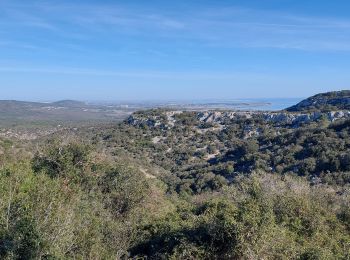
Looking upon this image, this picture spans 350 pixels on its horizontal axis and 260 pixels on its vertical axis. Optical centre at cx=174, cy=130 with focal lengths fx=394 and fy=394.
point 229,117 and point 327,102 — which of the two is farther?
point 327,102

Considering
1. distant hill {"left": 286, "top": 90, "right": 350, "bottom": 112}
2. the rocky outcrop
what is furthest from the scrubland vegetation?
distant hill {"left": 286, "top": 90, "right": 350, "bottom": 112}

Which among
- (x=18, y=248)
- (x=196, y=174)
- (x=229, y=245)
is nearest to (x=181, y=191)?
(x=196, y=174)

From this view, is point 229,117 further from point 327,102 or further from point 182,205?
point 182,205

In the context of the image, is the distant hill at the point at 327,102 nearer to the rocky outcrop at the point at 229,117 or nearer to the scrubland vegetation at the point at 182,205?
the rocky outcrop at the point at 229,117

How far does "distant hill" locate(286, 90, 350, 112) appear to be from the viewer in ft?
226

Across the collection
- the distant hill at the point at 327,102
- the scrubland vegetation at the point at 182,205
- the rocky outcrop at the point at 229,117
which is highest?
the distant hill at the point at 327,102

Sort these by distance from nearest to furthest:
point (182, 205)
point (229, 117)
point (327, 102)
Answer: point (182, 205) → point (229, 117) → point (327, 102)

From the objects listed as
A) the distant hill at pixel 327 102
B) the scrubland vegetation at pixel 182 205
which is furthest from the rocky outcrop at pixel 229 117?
the scrubland vegetation at pixel 182 205

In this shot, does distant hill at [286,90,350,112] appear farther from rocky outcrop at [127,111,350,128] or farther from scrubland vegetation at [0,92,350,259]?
scrubland vegetation at [0,92,350,259]

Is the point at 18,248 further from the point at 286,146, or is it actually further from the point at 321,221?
the point at 286,146

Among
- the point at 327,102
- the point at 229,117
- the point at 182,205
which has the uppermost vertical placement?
the point at 327,102

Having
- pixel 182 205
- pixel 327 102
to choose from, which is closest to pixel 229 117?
pixel 327 102

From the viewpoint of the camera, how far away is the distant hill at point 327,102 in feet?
226

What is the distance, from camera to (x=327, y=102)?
76.6 meters
